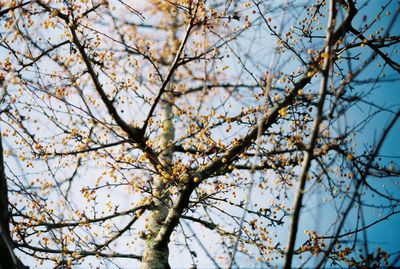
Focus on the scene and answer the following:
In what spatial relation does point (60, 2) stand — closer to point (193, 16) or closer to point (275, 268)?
point (193, 16)

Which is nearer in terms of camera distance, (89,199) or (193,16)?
(193,16)

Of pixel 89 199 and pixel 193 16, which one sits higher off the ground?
pixel 193 16

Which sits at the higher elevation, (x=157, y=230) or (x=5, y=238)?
(x=157, y=230)

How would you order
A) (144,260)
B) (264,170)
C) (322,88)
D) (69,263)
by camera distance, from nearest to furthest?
(322,88), (69,263), (144,260), (264,170)

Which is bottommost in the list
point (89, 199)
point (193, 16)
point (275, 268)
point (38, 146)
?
point (275, 268)

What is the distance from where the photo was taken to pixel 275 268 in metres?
3.61

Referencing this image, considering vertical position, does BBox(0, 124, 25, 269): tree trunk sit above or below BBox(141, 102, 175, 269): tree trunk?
below

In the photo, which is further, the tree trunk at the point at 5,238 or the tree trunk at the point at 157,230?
the tree trunk at the point at 157,230

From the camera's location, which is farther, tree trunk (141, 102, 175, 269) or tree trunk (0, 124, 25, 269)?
tree trunk (141, 102, 175, 269)

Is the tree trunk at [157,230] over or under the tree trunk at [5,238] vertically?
over

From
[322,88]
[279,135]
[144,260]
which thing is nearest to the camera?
[322,88]

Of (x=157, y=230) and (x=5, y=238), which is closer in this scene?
(x=5, y=238)

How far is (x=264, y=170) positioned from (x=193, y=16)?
3.01 m

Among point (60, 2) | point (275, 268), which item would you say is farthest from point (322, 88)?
point (60, 2)
